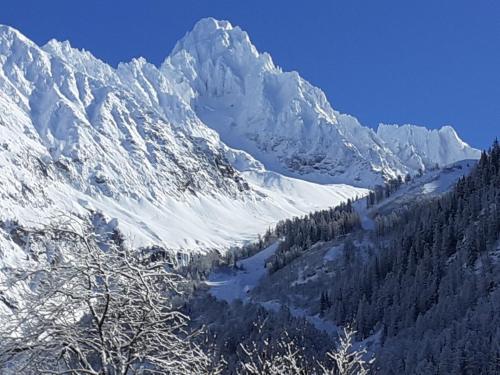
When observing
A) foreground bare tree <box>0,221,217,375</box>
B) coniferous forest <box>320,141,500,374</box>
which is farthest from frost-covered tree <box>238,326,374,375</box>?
coniferous forest <box>320,141,500,374</box>

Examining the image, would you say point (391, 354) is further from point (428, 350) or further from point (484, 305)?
point (484, 305)

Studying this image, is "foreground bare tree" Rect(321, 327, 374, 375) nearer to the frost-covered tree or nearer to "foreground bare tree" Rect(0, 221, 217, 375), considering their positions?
the frost-covered tree

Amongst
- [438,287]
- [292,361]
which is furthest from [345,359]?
[438,287]

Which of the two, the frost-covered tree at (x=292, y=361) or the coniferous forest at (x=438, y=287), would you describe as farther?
the coniferous forest at (x=438, y=287)

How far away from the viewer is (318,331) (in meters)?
143

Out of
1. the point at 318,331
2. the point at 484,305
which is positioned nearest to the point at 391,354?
the point at 484,305

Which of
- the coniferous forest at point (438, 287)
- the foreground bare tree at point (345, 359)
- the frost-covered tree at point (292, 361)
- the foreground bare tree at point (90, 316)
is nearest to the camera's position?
the foreground bare tree at point (90, 316)

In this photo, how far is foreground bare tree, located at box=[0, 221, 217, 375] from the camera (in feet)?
32.3

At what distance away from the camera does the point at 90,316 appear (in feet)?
34.2

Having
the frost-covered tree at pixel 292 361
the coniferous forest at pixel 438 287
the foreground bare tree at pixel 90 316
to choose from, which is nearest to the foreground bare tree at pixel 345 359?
the frost-covered tree at pixel 292 361

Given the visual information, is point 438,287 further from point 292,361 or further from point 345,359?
point 292,361

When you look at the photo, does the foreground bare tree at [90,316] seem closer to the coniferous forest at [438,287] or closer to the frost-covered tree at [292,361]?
the frost-covered tree at [292,361]

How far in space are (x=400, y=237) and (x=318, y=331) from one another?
1924 inches

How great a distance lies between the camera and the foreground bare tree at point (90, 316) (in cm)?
984
